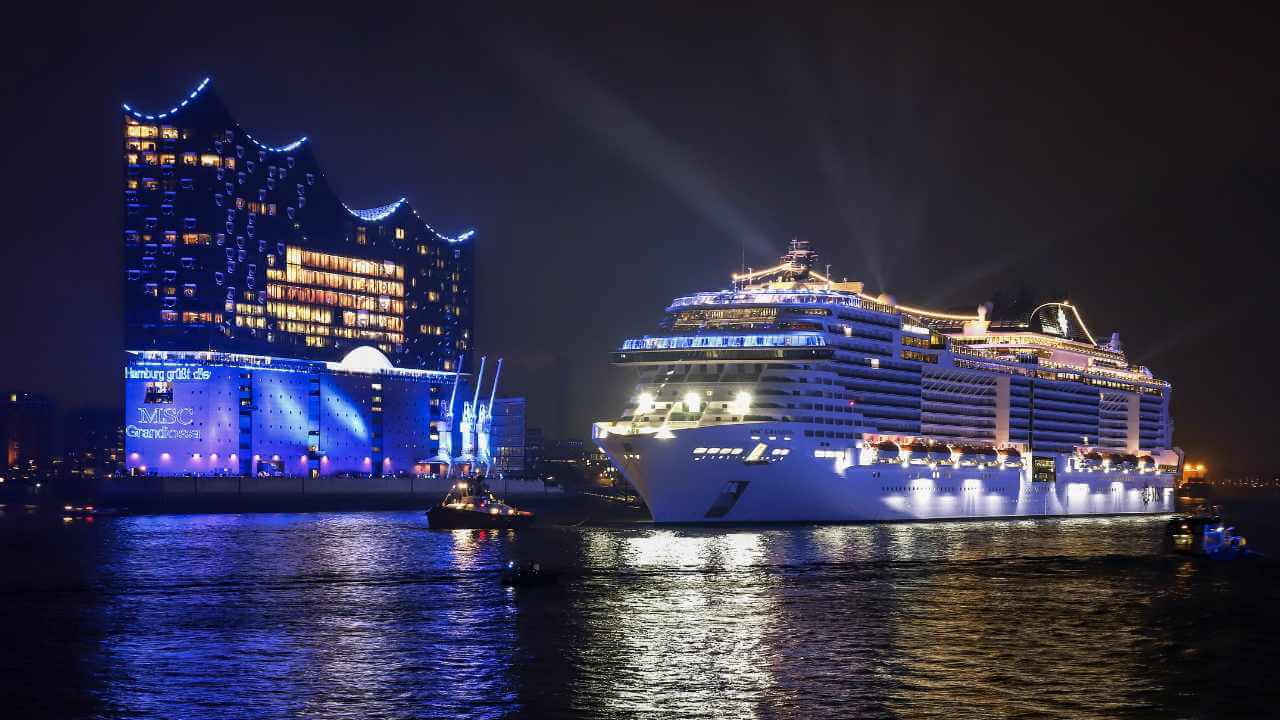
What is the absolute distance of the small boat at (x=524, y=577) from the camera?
6550 cm

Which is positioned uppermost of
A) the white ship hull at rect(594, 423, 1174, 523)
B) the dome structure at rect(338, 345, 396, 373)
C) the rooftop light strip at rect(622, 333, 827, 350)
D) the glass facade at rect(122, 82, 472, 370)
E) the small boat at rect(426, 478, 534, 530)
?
the glass facade at rect(122, 82, 472, 370)

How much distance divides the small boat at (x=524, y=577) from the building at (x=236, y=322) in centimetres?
10664

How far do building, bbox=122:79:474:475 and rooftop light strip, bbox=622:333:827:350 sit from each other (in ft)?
280

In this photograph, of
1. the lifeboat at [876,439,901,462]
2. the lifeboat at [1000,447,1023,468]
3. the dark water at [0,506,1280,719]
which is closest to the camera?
the dark water at [0,506,1280,719]

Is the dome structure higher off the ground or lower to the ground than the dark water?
higher

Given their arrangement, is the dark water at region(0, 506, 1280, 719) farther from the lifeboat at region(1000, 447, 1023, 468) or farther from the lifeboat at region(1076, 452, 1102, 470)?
the lifeboat at region(1076, 452, 1102, 470)

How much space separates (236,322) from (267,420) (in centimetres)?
1304

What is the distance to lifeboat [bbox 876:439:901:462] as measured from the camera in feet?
334

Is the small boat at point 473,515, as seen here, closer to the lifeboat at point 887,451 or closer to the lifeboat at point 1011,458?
the lifeboat at point 887,451

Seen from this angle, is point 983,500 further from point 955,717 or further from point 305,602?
point 955,717

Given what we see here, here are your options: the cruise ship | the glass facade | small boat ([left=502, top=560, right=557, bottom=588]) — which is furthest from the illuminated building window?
small boat ([left=502, top=560, right=557, bottom=588])

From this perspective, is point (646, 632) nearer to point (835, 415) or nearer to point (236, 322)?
point (835, 415)

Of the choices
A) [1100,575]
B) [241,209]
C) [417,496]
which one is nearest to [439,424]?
[417,496]

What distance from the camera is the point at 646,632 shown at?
5075cm
